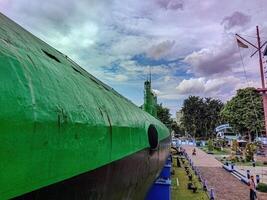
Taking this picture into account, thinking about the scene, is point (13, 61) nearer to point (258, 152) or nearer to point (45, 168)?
point (45, 168)

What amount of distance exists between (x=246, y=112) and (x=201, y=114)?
A: 1347 inches

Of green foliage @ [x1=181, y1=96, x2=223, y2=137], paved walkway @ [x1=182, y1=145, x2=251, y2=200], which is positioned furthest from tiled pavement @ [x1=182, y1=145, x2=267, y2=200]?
green foliage @ [x1=181, y1=96, x2=223, y2=137]

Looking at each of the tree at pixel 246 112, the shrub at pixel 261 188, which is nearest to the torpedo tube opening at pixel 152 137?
the shrub at pixel 261 188

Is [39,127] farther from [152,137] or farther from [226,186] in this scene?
[226,186]

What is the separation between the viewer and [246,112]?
60188 millimetres

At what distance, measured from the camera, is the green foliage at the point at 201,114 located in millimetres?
93250

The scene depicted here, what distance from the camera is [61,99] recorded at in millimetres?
2035

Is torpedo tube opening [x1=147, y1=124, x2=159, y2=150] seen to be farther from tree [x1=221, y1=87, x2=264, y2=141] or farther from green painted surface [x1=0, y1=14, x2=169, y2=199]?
tree [x1=221, y1=87, x2=264, y2=141]

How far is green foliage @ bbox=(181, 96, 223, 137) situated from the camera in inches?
3671

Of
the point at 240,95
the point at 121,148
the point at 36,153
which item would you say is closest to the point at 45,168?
the point at 36,153

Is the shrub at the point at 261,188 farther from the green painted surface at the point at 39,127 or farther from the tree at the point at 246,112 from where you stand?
the tree at the point at 246,112

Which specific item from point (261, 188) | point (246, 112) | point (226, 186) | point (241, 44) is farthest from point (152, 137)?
point (246, 112)

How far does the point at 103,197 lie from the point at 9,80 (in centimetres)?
209

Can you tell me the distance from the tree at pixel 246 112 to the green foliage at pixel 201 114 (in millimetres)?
26633
